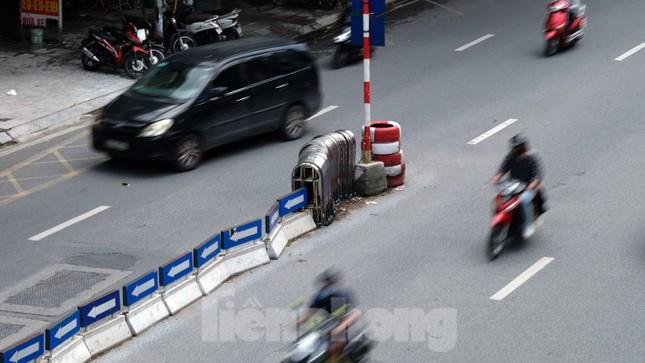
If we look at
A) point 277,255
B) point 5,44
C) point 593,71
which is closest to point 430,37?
point 593,71

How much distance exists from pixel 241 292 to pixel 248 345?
5.46ft

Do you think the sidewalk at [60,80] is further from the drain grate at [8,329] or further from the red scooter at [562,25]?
the drain grate at [8,329]

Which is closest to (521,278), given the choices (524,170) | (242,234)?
(524,170)

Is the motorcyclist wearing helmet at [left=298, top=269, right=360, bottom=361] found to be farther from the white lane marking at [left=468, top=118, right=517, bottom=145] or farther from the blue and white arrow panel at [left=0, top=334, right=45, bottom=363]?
the white lane marking at [left=468, top=118, right=517, bottom=145]

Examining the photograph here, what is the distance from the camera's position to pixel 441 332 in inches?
448

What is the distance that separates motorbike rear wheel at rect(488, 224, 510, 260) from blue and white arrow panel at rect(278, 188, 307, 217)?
2.88 meters

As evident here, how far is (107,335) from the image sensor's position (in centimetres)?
1121

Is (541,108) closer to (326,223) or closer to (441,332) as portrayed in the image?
(326,223)

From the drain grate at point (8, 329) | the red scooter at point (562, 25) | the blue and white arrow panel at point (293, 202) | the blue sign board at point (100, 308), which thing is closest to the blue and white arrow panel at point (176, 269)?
the blue sign board at point (100, 308)

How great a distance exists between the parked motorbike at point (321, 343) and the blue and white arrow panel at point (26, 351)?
2.50 meters

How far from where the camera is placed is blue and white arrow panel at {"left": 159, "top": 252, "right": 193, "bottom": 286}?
11867 mm

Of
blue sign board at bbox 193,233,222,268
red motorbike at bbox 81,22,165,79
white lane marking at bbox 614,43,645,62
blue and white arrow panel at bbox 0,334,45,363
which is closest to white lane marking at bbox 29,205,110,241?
blue sign board at bbox 193,233,222,268

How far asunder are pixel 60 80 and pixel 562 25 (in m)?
11.1

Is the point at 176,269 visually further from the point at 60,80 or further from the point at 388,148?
the point at 60,80
